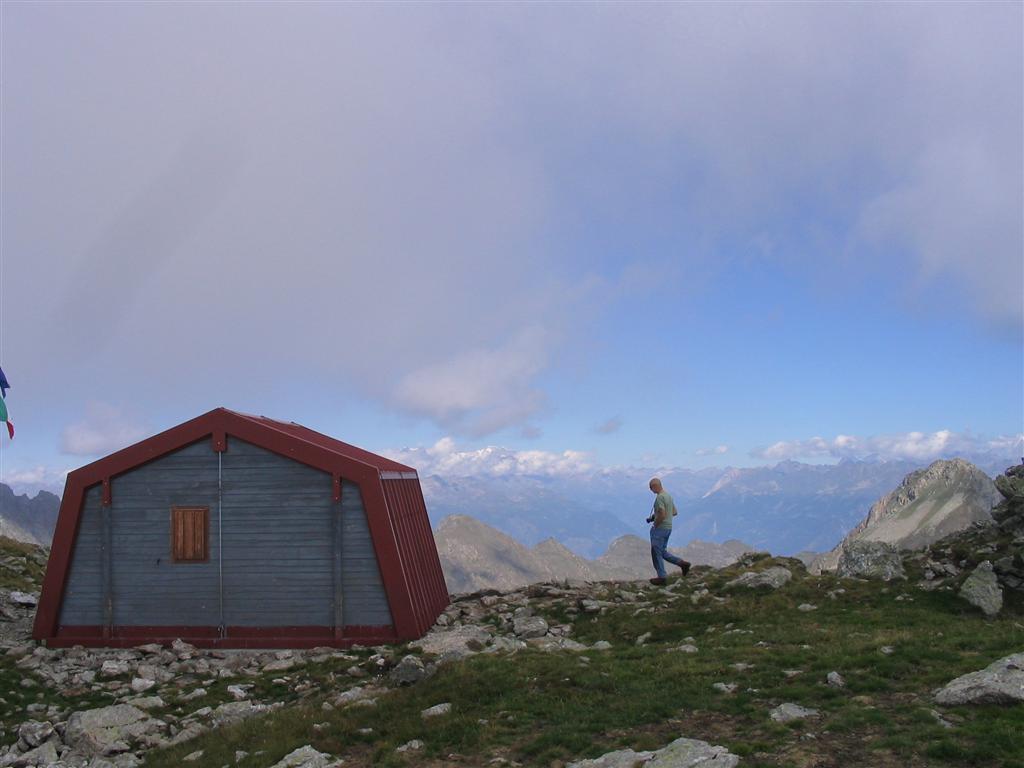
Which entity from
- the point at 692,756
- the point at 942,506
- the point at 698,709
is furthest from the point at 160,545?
the point at 942,506

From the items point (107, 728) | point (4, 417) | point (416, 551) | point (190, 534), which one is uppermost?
point (4, 417)

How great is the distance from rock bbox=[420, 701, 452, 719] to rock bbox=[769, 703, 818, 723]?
17.0 feet

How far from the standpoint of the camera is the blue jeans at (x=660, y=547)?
2387cm

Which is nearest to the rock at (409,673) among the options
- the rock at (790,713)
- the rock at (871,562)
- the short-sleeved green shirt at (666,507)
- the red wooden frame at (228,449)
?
the red wooden frame at (228,449)

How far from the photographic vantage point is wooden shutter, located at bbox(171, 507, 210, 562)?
22344mm

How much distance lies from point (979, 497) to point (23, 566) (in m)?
201

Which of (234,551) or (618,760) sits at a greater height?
(234,551)

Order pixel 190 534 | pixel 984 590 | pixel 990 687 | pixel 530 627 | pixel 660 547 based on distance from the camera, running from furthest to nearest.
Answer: pixel 660 547 < pixel 190 534 < pixel 530 627 < pixel 984 590 < pixel 990 687

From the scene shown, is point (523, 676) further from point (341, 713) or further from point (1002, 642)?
point (1002, 642)

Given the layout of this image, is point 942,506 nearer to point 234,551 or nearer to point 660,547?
point 660,547

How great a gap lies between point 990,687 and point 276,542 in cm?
1741

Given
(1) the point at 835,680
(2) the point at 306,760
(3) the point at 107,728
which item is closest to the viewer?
(2) the point at 306,760

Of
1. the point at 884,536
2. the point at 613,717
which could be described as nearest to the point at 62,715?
the point at 613,717

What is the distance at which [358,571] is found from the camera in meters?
21.7
